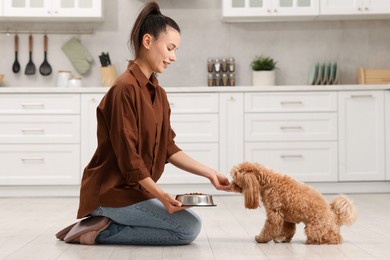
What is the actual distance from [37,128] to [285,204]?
3.06 metres

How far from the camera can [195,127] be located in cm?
538

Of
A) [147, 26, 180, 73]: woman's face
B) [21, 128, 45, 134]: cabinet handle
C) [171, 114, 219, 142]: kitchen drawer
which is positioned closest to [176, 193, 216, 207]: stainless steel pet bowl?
[147, 26, 180, 73]: woman's face

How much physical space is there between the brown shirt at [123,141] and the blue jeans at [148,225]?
4cm

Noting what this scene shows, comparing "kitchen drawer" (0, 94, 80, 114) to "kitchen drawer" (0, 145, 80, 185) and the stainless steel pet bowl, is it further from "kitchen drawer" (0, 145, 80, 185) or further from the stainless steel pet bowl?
the stainless steel pet bowl

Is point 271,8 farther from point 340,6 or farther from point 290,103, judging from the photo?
point 290,103

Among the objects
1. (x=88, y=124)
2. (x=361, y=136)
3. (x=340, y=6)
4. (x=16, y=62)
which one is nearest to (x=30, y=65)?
(x=16, y=62)

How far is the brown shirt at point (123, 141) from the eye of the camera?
2.60 meters

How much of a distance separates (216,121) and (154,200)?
8.81 feet

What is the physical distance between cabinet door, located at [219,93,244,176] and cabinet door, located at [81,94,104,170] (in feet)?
3.12

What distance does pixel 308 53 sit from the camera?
6000 millimetres

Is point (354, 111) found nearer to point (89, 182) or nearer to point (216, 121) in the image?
point (216, 121)

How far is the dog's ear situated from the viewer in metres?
2.64

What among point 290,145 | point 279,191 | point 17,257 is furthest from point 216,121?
point 17,257

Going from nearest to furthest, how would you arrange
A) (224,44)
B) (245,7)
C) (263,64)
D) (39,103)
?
(39,103)
(245,7)
(263,64)
(224,44)
